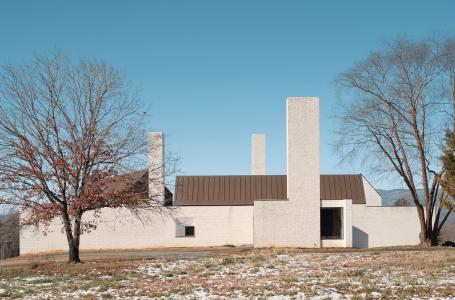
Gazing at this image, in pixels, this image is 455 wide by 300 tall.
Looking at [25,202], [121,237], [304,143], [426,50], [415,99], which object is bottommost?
[121,237]

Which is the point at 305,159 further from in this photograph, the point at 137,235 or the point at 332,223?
the point at 137,235

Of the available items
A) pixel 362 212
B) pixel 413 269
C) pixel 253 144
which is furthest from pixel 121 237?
pixel 413 269

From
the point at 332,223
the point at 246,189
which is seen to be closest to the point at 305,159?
the point at 332,223

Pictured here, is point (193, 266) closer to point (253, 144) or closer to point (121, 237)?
point (121, 237)

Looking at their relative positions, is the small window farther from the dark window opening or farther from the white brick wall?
the dark window opening

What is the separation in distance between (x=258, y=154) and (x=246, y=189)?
15.9 ft

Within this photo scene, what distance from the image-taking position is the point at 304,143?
32.8m

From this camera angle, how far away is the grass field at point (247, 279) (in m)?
12.5

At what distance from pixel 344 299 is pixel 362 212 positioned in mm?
27742

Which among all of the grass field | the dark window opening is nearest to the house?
the dark window opening

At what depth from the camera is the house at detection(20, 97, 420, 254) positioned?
3266 centimetres

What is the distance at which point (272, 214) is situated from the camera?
107 ft

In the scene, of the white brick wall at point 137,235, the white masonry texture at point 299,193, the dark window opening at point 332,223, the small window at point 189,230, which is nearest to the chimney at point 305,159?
the white masonry texture at point 299,193

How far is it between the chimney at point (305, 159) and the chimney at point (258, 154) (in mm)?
11646
